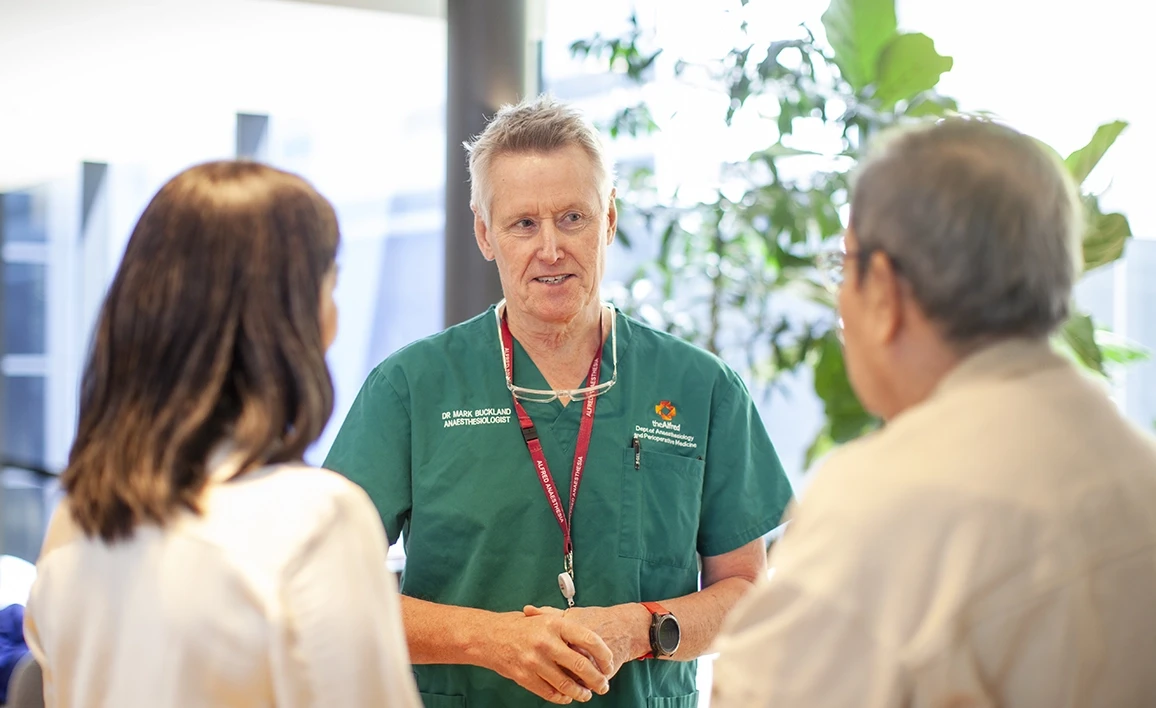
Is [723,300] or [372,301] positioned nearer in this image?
[723,300]

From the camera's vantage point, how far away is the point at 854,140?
312 centimetres

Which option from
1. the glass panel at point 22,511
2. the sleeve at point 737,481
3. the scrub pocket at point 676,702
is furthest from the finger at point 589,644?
the glass panel at point 22,511

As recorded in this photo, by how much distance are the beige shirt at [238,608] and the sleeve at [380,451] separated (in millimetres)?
846

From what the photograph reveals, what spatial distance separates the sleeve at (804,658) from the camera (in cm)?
102

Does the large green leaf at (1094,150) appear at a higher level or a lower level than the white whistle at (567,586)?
higher

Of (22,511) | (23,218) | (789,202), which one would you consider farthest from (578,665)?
(23,218)

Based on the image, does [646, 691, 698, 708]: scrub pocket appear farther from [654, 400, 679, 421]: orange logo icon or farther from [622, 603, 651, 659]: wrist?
[654, 400, 679, 421]: orange logo icon

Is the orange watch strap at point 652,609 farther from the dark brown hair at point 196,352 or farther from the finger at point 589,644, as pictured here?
the dark brown hair at point 196,352

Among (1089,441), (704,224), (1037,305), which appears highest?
(704,224)

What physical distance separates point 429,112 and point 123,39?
193 cm

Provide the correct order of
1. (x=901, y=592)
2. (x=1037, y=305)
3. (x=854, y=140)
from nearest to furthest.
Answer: (x=901, y=592)
(x=1037, y=305)
(x=854, y=140)

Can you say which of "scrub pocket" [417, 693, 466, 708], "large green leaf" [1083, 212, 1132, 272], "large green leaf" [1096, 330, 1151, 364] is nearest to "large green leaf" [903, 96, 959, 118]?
"large green leaf" [1083, 212, 1132, 272]

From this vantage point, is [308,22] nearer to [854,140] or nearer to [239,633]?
[854,140]

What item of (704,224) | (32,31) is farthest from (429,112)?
(704,224)
